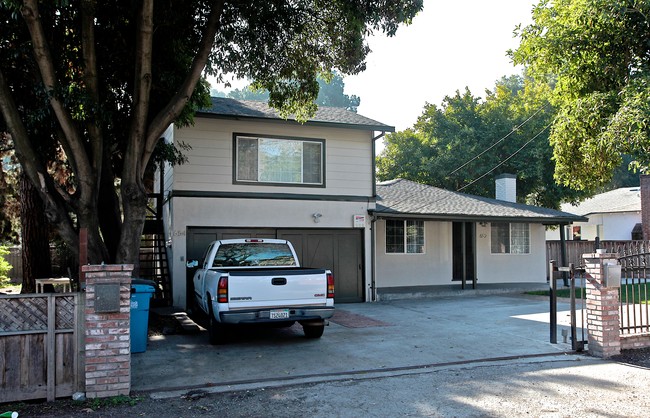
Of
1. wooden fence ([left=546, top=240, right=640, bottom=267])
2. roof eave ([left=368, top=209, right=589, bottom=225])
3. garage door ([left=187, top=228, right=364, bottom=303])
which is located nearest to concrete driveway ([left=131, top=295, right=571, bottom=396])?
garage door ([left=187, top=228, right=364, bottom=303])

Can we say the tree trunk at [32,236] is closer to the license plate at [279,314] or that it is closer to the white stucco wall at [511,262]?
the license plate at [279,314]

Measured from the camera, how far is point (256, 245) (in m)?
10.5

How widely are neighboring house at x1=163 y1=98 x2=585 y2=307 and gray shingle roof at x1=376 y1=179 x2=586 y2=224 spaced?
5 centimetres

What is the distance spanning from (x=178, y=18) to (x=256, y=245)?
4715 millimetres

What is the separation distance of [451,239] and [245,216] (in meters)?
7.72

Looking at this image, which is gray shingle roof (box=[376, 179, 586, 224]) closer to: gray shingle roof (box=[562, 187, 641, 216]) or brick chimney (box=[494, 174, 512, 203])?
brick chimney (box=[494, 174, 512, 203])

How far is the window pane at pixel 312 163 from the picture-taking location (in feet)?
50.6

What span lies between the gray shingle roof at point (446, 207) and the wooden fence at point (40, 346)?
10597mm

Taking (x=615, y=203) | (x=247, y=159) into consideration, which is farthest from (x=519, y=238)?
(x=615, y=203)

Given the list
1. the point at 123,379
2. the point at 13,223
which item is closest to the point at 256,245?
the point at 123,379

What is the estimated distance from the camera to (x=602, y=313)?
8.20 m

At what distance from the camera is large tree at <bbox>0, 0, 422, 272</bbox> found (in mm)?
8984

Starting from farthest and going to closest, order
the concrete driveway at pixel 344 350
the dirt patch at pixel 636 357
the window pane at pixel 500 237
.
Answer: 1. the window pane at pixel 500 237
2. the dirt patch at pixel 636 357
3. the concrete driveway at pixel 344 350

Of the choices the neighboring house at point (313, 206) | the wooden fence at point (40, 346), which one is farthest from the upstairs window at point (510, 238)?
the wooden fence at point (40, 346)
